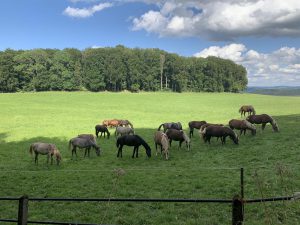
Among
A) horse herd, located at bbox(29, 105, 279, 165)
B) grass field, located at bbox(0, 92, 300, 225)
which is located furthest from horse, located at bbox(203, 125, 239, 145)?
grass field, located at bbox(0, 92, 300, 225)

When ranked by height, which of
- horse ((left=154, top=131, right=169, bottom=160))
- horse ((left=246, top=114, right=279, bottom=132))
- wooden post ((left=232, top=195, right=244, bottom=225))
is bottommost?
horse ((left=154, top=131, right=169, bottom=160))

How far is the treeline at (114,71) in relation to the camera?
108 m

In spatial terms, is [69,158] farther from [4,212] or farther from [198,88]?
[198,88]

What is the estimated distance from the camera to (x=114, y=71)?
395 ft

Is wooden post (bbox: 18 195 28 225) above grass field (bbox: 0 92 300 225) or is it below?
above

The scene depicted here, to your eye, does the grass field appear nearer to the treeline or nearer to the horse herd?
the horse herd

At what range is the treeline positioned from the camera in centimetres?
10794

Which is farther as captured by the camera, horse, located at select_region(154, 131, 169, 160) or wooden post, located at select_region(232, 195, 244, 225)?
horse, located at select_region(154, 131, 169, 160)

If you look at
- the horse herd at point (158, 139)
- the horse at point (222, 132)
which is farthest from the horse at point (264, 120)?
the horse at point (222, 132)

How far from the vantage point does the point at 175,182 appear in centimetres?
1463

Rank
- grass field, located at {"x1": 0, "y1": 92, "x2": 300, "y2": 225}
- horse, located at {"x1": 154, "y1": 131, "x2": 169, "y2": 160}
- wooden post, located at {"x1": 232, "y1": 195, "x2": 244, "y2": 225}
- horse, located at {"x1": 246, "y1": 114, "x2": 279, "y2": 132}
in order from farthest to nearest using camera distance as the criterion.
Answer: horse, located at {"x1": 246, "y1": 114, "x2": 279, "y2": 132}, horse, located at {"x1": 154, "y1": 131, "x2": 169, "y2": 160}, grass field, located at {"x1": 0, "y1": 92, "x2": 300, "y2": 225}, wooden post, located at {"x1": 232, "y1": 195, "x2": 244, "y2": 225}

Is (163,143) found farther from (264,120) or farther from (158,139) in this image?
(264,120)

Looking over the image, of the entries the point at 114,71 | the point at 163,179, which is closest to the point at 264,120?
the point at 163,179

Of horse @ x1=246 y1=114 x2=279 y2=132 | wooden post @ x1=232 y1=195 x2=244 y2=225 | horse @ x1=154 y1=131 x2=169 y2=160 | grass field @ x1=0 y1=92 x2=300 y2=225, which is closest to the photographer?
wooden post @ x1=232 y1=195 x2=244 y2=225
